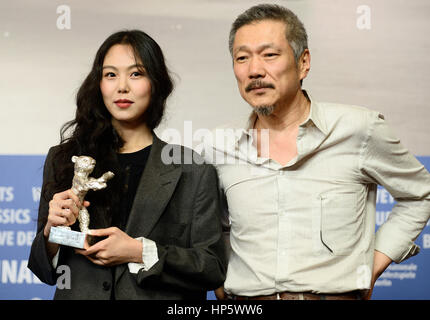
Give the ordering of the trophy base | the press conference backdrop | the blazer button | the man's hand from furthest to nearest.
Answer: the press conference backdrop → the man's hand → the blazer button → the trophy base

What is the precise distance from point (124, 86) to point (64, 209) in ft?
1.60

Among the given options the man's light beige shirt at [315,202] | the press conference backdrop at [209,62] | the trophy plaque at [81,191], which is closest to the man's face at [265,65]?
the man's light beige shirt at [315,202]

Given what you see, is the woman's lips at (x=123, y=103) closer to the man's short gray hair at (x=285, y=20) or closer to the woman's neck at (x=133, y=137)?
the woman's neck at (x=133, y=137)

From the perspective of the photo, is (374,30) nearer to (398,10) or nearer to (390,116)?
(398,10)

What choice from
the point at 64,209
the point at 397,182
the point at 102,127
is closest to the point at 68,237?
the point at 64,209

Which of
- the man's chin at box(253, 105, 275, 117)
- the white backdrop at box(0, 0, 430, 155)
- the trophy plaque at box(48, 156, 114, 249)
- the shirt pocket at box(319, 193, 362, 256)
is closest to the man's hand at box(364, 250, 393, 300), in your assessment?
the shirt pocket at box(319, 193, 362, 256)

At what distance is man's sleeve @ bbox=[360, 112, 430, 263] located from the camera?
223cm

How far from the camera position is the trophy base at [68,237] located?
1973 mm

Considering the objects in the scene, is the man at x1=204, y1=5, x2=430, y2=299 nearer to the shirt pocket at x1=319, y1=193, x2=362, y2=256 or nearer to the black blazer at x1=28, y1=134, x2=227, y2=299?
the shirt pocket at x1=319, y1=193, x2=362, y2=256

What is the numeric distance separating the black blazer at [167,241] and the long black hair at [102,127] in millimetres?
77

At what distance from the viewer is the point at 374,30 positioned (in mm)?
3770

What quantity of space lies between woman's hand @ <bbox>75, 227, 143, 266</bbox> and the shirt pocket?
0.63m

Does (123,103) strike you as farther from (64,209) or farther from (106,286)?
(106,286)
